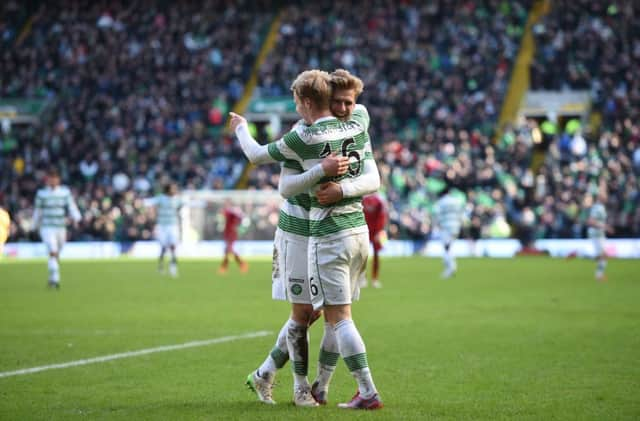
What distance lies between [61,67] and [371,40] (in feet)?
48.6

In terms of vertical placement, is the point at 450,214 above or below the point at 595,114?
below

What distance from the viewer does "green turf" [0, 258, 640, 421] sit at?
7.24 meters

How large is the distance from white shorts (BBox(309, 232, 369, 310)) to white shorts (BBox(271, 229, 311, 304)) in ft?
0.58

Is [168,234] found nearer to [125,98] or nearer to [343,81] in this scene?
[125,98]

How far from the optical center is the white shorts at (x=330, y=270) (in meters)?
6.87

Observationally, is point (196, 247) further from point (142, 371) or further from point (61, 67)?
point (142, 371)

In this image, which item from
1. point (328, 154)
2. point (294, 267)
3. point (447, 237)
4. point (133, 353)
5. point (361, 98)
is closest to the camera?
point (328, 154)

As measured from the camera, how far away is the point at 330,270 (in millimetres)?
6875

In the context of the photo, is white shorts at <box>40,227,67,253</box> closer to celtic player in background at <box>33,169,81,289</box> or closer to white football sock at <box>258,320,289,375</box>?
celtic player in background at <box>33,169,81,289</box>

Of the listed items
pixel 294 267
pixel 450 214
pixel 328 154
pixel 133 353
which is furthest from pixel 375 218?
pixel 328 154

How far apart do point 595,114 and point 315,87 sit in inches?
1438

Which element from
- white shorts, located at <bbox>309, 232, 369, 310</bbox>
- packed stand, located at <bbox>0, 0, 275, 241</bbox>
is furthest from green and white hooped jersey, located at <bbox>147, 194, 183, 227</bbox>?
white shorts, located at <bbox>309, 232, 369, 310</bbox>

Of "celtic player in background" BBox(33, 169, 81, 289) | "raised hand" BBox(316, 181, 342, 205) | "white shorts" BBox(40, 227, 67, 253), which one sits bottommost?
"white shorts" BBox(40, 227, 67, 253)

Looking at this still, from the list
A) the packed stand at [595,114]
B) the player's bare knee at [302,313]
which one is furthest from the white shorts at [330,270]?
the packed stand at [595,114]
